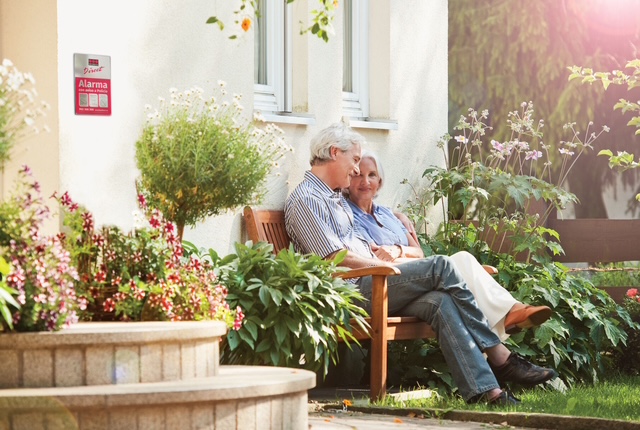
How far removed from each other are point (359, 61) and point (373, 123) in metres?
0.46

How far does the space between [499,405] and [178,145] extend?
1.95 m

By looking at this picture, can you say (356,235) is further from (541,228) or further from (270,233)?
(541,228)

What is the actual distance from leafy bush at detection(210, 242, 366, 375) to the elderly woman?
2.49 ft

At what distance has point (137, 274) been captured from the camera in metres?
4.64

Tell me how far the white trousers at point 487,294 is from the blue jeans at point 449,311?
0.15 meters

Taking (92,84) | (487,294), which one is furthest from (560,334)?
(92,84)

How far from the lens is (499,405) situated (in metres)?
5.72

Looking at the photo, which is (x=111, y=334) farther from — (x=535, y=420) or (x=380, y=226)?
(x=380, y=226)

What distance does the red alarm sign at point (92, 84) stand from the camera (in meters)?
5.62

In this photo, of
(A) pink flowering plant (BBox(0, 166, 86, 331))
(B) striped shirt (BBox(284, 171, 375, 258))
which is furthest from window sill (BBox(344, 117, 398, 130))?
(A) pink flowering plant (BBox(0, 166, 86, 331))

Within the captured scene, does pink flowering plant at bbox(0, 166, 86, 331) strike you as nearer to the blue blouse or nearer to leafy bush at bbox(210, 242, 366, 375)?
leafy bush at bbox(210, 242, 366, 375)

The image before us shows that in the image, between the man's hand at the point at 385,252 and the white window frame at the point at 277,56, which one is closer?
the man's hand at the point at 385,252

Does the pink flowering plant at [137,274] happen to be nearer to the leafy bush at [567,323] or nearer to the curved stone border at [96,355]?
the curved stone border at [96,355]

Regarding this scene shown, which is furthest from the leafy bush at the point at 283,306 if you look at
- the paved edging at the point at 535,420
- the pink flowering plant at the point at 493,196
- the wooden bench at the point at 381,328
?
the pink flowering plant at the point at 493,196
